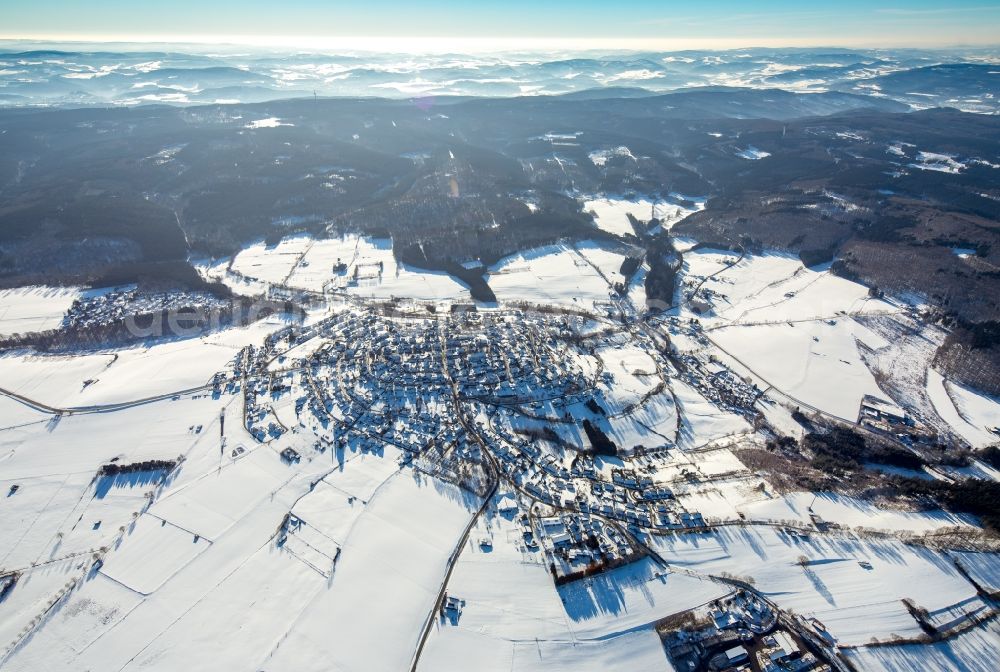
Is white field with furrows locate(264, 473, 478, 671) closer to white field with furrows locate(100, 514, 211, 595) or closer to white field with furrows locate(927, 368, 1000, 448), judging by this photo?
white field with furrows locate(100, 514, 211, 595)

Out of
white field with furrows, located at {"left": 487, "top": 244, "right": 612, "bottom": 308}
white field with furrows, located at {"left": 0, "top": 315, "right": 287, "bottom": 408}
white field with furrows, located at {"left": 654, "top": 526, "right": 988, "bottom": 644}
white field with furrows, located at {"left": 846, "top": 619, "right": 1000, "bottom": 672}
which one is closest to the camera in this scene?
white field with furrows, located at {"left": 846, "top": 619, "right": 1000, "bottom": 672}

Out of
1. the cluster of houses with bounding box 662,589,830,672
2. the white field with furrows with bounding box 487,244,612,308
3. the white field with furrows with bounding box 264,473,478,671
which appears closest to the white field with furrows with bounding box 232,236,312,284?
the white field with furrows with bounding box 487,244,612,308


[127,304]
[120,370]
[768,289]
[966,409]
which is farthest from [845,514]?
[127,304]

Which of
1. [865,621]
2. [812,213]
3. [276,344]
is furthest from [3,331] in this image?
[812,213]

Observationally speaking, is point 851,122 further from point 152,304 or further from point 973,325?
point 152,304

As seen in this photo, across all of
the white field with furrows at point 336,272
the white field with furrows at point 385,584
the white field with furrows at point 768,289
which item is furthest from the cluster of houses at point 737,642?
the white field with furrows at point 336,272

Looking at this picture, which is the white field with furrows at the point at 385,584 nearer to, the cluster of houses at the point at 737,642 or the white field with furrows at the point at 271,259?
the cluster of houses at the point at 737,642
